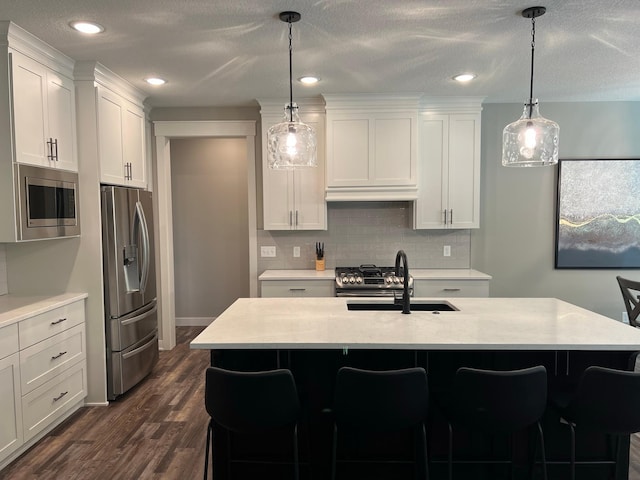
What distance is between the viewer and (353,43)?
2898mm

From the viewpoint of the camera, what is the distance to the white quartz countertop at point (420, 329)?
201 cm

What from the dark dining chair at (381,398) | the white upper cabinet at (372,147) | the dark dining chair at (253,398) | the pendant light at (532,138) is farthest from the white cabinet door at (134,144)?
the pendant light at (532,138)

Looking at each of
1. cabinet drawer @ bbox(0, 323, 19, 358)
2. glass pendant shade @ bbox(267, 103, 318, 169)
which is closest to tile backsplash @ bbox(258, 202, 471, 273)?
glass pendant shade @ bbox(267, 103, 318, 169)

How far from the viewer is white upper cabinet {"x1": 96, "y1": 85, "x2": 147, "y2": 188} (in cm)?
341

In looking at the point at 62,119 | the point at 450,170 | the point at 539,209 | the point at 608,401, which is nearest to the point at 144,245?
the point at 62,119

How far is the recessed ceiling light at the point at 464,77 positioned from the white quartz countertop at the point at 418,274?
170 cm

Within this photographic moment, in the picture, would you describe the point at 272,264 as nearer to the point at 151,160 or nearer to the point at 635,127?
the point at 151,160

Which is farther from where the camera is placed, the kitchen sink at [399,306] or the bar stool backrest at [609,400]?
the kitchen sink at [399,306]

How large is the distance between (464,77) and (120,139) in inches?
111

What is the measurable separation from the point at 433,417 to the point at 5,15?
10.2 feet

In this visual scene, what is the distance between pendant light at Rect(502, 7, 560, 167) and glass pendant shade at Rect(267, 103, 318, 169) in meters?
1.09

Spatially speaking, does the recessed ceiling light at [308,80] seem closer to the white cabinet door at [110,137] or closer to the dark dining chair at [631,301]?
the white cabinet door at [110,137]

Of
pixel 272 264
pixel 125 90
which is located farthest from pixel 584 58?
pixel 125 90

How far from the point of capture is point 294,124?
8.30 ft
